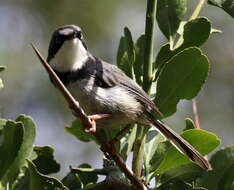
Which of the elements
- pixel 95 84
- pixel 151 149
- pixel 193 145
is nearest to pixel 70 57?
pixel 95 84

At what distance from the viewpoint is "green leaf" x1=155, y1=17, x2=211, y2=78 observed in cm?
266

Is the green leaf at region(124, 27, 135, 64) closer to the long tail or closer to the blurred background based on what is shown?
the long tail

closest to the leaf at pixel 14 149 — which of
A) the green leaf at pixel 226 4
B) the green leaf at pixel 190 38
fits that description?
the green leaf at pixel 190 38

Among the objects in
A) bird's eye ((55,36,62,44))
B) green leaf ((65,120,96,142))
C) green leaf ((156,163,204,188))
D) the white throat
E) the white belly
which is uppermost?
bird's eye ((55,36,62,44))

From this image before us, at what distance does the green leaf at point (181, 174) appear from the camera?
96.0 inches

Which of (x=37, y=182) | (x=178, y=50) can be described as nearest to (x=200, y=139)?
(x=178, y=50)

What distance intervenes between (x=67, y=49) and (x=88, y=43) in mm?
3101

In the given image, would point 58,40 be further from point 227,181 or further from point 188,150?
point 227,181

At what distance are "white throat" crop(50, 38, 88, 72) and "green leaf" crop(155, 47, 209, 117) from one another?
103 centimetres

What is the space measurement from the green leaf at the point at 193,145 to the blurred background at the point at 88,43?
3603mm

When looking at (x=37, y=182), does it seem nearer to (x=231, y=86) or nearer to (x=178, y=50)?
(x=178, y=50)

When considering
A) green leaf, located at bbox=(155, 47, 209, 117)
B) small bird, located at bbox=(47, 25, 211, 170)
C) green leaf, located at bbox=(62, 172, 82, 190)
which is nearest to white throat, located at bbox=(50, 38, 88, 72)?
small bird, located at bbox=(47, 25, 211, 170)

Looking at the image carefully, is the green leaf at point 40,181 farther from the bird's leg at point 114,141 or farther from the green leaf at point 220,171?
the green leaf at point 220,171

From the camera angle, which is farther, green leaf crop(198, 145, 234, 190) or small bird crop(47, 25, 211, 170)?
Result: small bird crop(47, 25, 211, 170)
